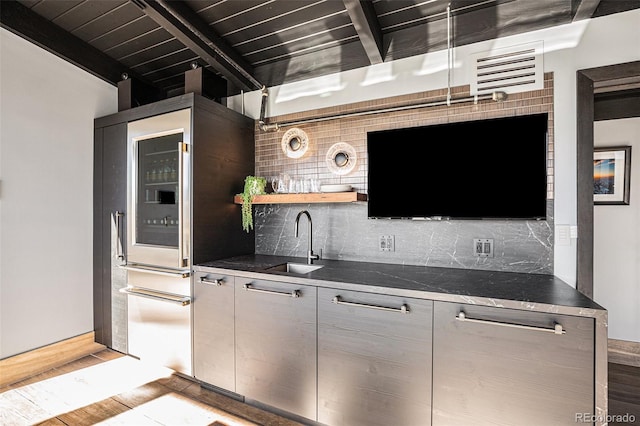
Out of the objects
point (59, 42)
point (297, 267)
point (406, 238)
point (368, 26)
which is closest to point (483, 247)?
point (406, 238)

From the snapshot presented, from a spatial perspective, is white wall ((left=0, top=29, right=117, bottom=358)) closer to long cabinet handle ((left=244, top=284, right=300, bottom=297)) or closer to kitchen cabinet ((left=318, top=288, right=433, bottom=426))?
long cabinet handle ((left=244, top=284, right=300, bottom=297))

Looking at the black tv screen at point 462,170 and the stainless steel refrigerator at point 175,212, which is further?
the stainless steel refrigerator at point 175,212

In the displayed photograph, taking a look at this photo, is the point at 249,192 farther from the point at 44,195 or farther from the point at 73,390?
the point at 73,390

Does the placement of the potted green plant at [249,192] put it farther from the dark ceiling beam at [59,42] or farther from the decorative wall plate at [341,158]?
the dark ceiling beam at [59,42]

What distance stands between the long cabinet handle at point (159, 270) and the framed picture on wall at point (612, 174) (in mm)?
3460

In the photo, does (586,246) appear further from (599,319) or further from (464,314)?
(464,314)

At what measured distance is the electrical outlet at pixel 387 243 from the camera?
2.37 m

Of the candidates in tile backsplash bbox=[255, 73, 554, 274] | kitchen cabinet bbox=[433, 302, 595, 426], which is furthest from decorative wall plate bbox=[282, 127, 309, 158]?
kitchen cabinet bbox=[433, 302, 595, 426]

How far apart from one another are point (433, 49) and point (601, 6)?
35.9 inches

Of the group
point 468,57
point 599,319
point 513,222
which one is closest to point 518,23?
point 468,57

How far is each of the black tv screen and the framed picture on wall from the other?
1.35 metres

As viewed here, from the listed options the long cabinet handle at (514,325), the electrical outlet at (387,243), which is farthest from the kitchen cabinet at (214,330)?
the long cabinet handle at (514,325)

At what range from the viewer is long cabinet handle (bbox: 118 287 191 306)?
2342mm

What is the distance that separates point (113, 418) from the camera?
6.63 ft
